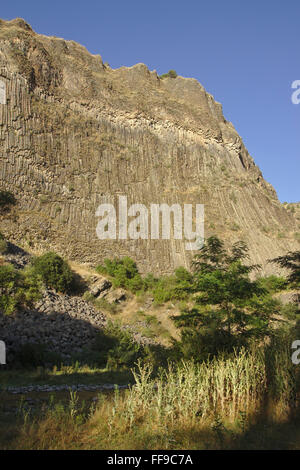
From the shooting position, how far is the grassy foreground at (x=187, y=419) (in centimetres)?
421

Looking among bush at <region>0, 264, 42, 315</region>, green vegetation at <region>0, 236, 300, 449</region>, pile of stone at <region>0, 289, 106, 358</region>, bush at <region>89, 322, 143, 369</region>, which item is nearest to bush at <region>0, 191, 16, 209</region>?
bush at <region>0, 264, 42, 315</region>

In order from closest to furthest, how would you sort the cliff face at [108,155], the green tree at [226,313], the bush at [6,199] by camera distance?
1. the green tree at [226,313]
2. the bush at [6,199]
3. the cliff face at [108,155]

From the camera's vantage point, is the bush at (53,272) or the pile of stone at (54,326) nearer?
the pile of stone at (54,326)

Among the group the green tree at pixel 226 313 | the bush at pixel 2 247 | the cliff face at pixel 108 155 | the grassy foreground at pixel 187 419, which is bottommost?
the grassy foreground at pixel 187 419

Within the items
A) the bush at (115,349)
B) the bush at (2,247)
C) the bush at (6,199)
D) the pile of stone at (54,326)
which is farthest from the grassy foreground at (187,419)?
the bush at (6,199)

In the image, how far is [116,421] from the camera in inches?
187

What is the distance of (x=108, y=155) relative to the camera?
35.9 metres

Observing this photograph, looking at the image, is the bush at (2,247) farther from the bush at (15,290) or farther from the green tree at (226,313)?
the green tree at (226,313)

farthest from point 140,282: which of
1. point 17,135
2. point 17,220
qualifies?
point 17,135

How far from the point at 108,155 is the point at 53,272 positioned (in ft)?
65.8

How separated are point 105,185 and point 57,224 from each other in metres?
8.11

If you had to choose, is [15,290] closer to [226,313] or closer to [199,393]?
[226,313]

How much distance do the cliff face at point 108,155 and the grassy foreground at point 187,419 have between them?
23.4m
